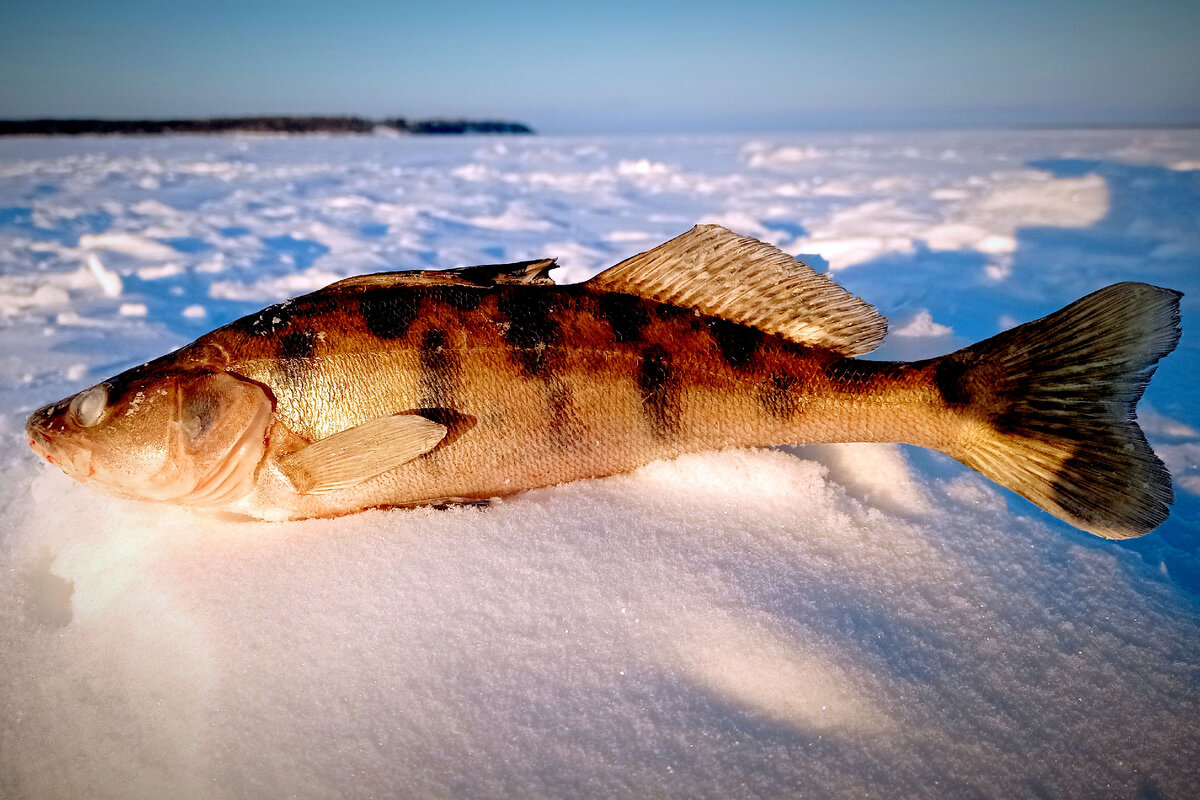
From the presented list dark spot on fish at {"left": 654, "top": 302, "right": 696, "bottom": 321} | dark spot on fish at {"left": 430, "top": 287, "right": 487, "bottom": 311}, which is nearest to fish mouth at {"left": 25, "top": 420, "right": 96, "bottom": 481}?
dark spot on fish at {"left": 430, "top": 287, "right": 487, "bottom": 311}

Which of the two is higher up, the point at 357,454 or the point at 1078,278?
the point at 1078,278

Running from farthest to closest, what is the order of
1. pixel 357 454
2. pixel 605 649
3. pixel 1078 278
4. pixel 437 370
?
pixel 1078 278 < pixel 437 370 < pixel 357 454 < pixel 605 649

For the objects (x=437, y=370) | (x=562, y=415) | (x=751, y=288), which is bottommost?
(x=562, y=415)

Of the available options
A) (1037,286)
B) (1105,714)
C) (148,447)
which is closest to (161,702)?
(148,447)

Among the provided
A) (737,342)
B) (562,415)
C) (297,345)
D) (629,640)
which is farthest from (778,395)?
(297,345)

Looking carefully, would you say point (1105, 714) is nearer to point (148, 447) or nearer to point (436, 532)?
point (436, 532)

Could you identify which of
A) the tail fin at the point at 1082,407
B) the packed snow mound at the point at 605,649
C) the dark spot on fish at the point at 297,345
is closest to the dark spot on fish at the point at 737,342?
the packed snow mound at the point at 605,649

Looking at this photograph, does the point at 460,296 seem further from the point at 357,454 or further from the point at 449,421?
the point at 357,454
